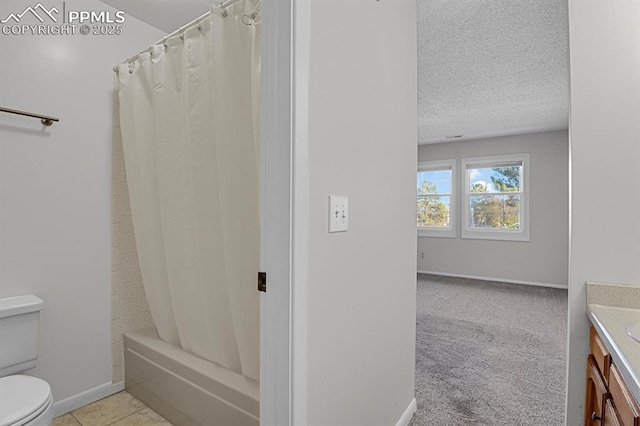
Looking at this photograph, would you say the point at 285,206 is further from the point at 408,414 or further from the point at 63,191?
the point at 63,191

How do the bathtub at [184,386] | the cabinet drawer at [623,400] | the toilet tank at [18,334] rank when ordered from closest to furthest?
the cabinet drawer at [623,400] < the bathtub at [184,386] < the toilet tank at [18,334]

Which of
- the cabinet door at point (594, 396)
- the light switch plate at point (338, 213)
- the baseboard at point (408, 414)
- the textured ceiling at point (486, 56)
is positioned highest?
the textured ceiling at point (486, 56)

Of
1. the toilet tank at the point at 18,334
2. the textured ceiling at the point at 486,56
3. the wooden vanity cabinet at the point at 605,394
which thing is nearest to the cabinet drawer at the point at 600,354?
the wooden vanity cabinet at the point at 605,394

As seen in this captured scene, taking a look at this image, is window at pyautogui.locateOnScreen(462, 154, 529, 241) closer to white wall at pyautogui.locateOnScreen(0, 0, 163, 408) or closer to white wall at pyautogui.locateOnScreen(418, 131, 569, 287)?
white wall at pyautogui.locateOnScreen(418, 131, 569, 287)

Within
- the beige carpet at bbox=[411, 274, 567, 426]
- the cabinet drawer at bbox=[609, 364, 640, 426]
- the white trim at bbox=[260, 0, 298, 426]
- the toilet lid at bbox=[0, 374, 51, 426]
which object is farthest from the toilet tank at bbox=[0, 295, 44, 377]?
the cabinet drawer at bbox=[609, 364, 640, 426]

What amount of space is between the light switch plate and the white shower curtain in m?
0.48

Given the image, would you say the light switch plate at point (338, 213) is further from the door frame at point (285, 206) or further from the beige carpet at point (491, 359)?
the beige carpet at point (491, 359)

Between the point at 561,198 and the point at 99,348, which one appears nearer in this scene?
the point at 99,348

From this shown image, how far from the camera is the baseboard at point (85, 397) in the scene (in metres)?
1.96

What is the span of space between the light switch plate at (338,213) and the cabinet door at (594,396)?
0.98 metres

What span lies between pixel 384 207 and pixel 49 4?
2.20 m

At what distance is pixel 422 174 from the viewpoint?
6.34 metres

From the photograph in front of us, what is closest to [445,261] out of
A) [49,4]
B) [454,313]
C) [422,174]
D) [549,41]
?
[422,174]

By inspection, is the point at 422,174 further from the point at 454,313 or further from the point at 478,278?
the point at 454,313
